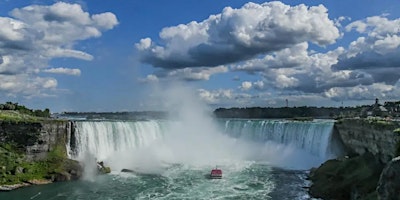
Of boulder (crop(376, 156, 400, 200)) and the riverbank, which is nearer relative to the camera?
boulder (crop(376, 156, 400, 200))

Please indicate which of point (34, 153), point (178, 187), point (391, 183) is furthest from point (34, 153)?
point (391, 183)

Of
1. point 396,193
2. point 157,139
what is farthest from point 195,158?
point 396,193

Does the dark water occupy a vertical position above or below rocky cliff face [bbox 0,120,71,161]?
below

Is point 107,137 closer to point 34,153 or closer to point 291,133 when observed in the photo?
point 34,153

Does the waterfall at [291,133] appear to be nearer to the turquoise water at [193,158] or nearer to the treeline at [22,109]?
the turquoise water at [193,158]

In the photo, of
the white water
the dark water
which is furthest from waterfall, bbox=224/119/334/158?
the dark water

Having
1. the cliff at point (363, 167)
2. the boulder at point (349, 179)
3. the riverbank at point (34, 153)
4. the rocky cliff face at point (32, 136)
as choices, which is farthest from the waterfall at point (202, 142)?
the boulder at point (349, 179)

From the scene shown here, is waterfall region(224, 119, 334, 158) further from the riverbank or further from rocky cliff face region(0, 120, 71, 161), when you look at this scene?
rocky cliff face region(0, 120, 71, 161)

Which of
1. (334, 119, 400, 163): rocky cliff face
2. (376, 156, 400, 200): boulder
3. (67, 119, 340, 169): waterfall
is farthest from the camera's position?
(67, 119, 340, 169): waterfall
